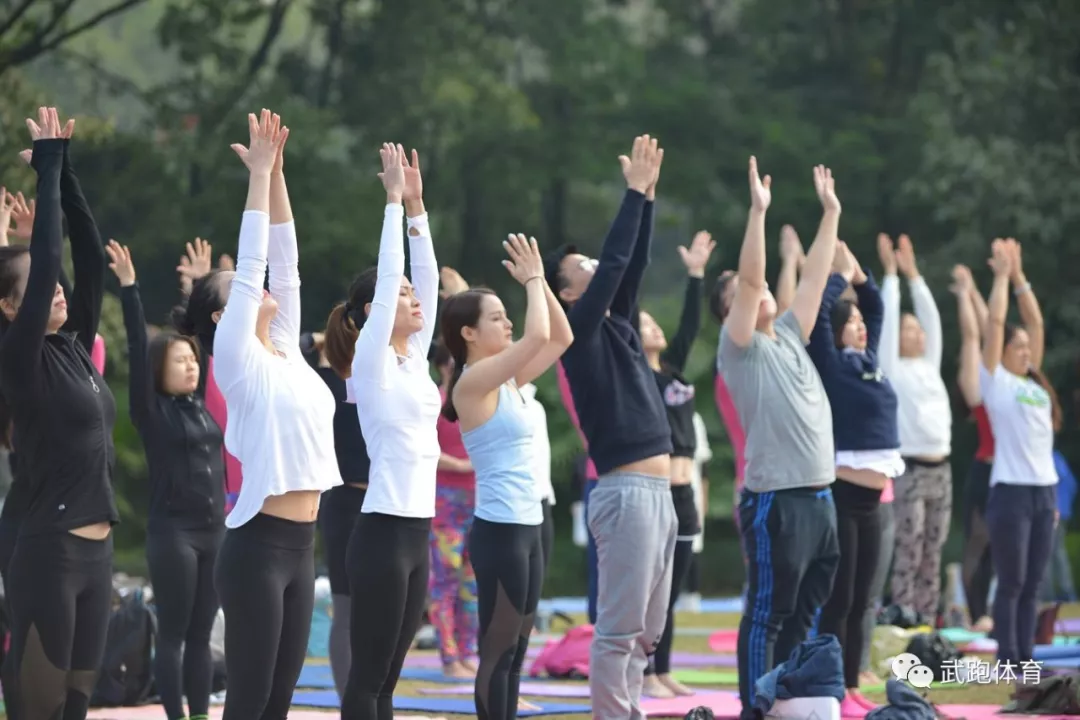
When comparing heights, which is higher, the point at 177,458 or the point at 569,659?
the point at 177,458

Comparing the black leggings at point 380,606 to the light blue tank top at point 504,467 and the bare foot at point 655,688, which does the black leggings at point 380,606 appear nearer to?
the light blue tank top at point 504,467

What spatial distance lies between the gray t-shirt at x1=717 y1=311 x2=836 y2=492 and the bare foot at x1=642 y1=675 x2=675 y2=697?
1.88 meters

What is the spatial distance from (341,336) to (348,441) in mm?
1367

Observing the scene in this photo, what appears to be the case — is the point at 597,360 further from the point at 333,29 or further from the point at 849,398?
the point at 333,29

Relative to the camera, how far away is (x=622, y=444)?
19.4ft

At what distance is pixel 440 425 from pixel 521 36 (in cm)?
1327

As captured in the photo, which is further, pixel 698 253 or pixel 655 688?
pixel 655 688

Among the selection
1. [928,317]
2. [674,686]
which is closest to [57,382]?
[674,686]

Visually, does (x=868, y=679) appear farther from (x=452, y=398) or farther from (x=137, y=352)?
(x=137, y=352)

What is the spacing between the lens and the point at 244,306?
15.7 feet

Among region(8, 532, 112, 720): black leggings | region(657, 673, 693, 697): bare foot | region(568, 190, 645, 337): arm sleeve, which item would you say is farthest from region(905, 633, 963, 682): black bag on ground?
region(8, 532, 112, 720): black leggings

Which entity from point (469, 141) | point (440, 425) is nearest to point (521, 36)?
point (469, 141)

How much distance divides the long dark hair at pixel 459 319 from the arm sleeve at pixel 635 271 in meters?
0.52

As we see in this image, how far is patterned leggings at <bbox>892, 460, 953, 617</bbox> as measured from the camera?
10.2 metres
